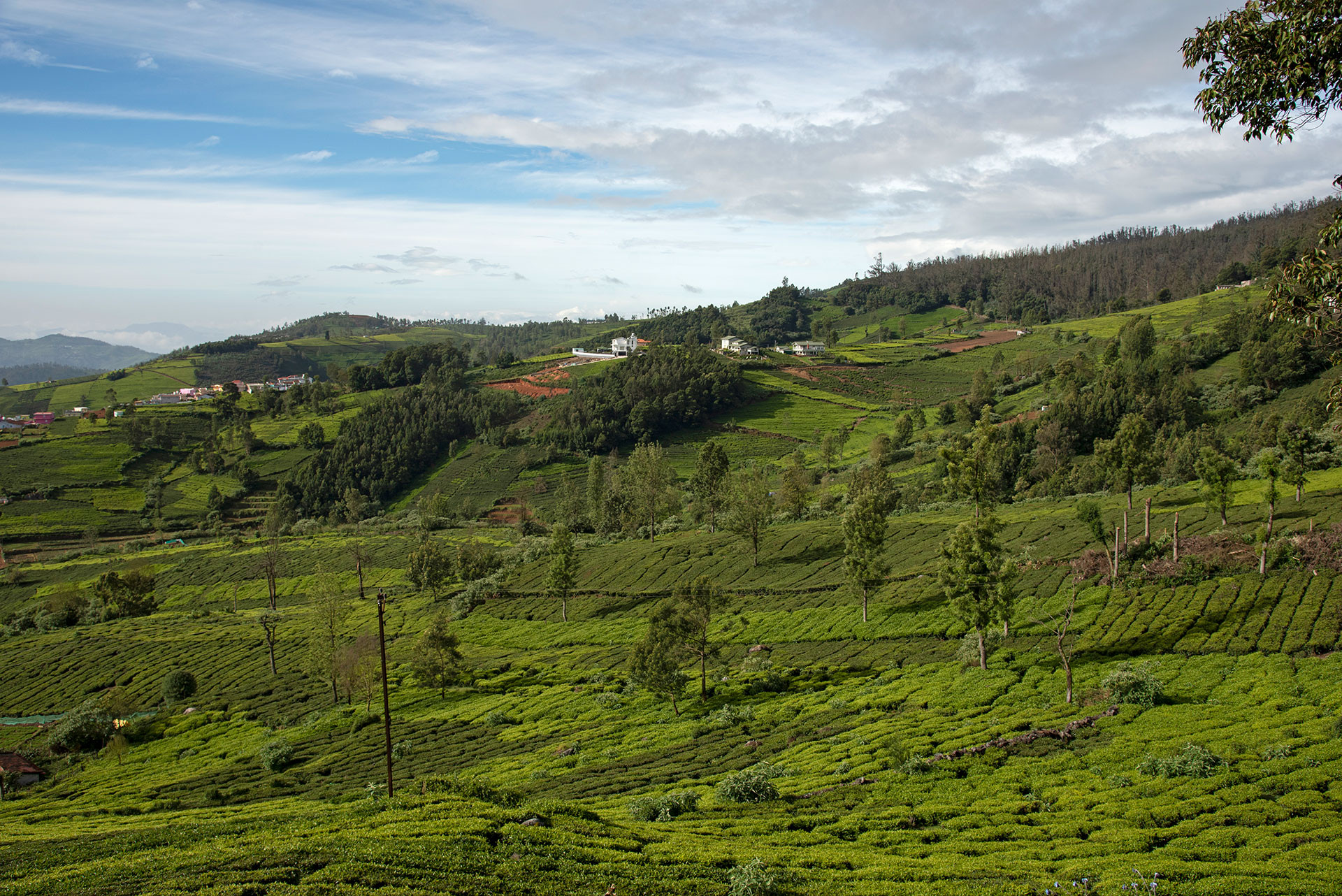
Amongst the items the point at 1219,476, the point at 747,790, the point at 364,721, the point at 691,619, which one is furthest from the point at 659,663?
the point at 1219,476

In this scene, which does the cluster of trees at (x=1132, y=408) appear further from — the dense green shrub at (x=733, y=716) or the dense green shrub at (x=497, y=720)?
the dense green shrub at (x=497, y=720)

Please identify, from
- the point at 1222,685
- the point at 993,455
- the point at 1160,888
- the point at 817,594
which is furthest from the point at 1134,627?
the point at 993,455

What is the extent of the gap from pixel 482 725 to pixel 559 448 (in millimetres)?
137866

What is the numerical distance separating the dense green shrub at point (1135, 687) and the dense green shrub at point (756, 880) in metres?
29.0

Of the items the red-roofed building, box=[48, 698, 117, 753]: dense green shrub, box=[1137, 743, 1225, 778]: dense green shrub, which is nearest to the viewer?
box=[1137, 743, 1225, 778]: dense green shrub

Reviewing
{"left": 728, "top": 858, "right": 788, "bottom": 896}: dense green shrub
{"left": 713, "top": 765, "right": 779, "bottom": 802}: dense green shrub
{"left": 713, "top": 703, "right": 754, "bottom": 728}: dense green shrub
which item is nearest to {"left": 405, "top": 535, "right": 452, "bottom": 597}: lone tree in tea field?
{"left": 713, "top": 703, "right": 754, "bottom": 728}: dense green shrub

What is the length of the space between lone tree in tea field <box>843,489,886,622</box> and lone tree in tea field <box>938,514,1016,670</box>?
10915 mm

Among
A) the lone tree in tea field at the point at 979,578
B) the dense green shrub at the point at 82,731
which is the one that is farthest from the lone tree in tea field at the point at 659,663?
the dense green shrub at the point at 82,731

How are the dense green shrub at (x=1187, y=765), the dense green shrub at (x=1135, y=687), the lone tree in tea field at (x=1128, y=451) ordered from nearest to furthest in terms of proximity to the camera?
the dense green shrub at (x=1187, y=765) → the dense green shrub at (x=1135, y=687) → the lone tree in tea field at (x=1128, y=451)

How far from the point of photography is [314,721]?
68312mm

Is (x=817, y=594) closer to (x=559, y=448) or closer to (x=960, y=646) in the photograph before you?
(x=960, y=646)

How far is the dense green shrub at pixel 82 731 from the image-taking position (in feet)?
232

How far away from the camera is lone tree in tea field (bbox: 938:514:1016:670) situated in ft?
170

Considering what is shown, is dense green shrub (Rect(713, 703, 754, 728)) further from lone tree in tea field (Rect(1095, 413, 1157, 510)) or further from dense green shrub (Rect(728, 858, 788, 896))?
lone tree in tea field (Rect(1095, 413, 1157, 510))
